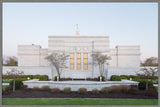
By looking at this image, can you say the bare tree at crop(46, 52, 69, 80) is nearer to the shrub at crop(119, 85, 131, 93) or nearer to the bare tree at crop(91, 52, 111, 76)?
the bare tree at crop(91, 52, 111, 76)

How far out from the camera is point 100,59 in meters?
17.4

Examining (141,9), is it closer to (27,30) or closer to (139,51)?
(139,51)

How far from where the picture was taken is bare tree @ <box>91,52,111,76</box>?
684 inches

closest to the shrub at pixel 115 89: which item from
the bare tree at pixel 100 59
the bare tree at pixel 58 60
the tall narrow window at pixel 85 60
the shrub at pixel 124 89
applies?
the shrub at pixel 124 89

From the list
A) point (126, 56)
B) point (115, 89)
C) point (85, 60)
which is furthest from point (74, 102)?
point (126, 56)

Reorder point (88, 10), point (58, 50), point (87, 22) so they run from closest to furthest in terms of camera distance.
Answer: point (88, 10)
point (87, 22)
point (58, 50)

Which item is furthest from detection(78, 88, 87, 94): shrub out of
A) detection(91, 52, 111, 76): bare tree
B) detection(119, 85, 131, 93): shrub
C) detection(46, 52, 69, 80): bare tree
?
detection(91, 52, 111, 76): bare tree

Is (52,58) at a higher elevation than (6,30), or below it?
below

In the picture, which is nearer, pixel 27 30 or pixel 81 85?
pixel 81 85

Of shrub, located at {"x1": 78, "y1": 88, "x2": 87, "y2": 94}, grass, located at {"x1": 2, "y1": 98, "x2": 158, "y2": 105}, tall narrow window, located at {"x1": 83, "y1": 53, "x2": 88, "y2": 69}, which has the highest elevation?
tall narrow window, located at {"x1": 83, "y1": 53, "x2": 88, "y2": 69}

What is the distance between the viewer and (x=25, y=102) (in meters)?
6.93

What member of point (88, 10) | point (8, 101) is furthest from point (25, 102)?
point (88, 10)

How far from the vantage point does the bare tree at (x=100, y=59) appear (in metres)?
17.4

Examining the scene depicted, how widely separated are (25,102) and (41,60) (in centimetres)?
1439
